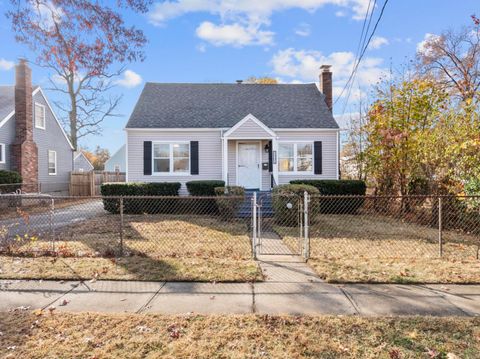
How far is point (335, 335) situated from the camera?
11.0 ft

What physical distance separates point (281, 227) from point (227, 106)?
8.24 metres

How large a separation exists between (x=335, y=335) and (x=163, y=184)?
11.0 metres

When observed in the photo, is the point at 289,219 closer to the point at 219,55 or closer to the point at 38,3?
the point at 38,3

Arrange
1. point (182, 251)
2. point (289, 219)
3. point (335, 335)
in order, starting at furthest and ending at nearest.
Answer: point (289, 219)
point (182, 251)
point (335, 335)

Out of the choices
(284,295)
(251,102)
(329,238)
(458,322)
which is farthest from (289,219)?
(251,102)

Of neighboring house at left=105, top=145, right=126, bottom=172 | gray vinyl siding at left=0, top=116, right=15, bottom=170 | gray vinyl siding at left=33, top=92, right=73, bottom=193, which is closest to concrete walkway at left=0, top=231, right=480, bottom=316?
gray vinyl siding at left=0, top=116, right=15, bottom=170

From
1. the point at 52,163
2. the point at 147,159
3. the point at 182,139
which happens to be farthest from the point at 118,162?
the point at 182,139

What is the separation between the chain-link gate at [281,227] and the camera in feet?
22.7

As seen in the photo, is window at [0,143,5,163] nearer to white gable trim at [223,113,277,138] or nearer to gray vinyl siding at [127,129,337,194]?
gray vinyl siding at [127,129,337,194]

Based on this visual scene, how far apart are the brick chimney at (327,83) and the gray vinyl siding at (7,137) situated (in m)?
16.6

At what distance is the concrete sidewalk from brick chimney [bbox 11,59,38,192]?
1465cm

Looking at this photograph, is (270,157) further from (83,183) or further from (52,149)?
(52,149)

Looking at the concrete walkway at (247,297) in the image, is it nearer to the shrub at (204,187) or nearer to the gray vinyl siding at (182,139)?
the shrub at (204,187)

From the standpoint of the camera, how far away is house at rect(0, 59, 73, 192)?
671 inches
